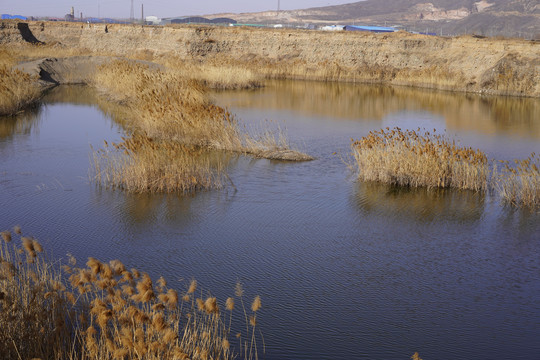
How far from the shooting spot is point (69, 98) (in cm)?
2139

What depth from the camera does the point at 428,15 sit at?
131750 millimetres

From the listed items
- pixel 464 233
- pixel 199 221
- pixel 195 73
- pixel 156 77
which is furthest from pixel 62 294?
pixel 195 73

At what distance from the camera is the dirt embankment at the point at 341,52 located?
2833 centimetres

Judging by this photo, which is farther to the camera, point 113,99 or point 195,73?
point 195,73

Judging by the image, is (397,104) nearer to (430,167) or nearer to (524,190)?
(430,167)

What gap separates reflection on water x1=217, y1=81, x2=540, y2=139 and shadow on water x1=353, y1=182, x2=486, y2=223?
7285 millimetres

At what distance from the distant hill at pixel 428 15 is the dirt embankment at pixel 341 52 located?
198 ft

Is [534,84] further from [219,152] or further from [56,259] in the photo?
[56,259]

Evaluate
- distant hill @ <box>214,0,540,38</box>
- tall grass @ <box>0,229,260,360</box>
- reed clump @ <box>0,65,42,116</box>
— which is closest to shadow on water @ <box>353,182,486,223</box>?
tall grass @ <box>0,229,260,360</box>

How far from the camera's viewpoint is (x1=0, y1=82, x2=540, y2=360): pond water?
5.82 m

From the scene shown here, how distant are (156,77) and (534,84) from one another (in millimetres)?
17027

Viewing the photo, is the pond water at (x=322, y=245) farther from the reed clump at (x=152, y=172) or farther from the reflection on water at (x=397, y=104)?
the reflection on water at (x=397, y=104)

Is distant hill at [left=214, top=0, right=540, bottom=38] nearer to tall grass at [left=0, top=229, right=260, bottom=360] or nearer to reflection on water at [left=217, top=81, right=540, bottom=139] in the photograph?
reflection on water at [left=217, top=81, right=540, bottom=139]

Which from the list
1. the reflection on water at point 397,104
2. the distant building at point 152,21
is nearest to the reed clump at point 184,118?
the reflection on water at point 397,104
